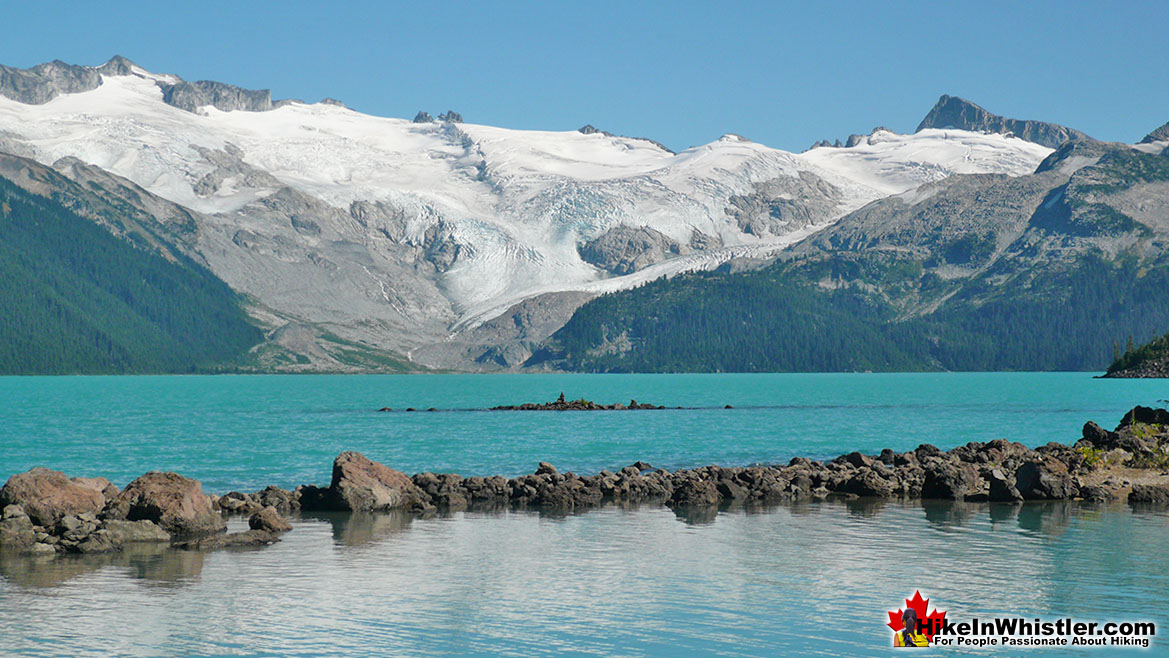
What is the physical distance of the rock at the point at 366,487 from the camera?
55.7 m

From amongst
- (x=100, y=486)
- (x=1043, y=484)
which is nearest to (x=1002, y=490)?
(x=1043, y=484)

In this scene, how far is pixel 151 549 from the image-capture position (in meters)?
42.9

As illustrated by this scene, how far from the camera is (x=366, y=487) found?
185ft

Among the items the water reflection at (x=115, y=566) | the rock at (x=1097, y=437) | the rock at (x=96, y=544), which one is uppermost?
the rock at (x=1097, y=437)

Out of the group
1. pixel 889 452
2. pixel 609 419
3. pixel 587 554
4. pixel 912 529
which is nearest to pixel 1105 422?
pixel 889 452

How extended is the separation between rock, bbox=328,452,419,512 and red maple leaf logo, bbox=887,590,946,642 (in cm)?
3013

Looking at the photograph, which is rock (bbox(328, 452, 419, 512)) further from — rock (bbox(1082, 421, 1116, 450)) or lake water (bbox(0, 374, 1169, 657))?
rock (bbox(1082, 421, 1116, 450))

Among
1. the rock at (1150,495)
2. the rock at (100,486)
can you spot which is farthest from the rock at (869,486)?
the rock at (100,486)

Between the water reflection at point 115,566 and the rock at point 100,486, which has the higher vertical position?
the rock at point 100,486

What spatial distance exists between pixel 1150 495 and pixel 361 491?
1534 inches

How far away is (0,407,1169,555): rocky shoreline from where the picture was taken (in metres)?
45.0

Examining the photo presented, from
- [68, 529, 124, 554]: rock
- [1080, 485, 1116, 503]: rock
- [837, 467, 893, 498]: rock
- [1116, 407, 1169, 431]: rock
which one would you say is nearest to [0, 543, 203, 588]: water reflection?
[68, 529, 124, 554]: rock

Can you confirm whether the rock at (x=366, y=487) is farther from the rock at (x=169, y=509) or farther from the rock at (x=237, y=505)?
the rock at (x=169, y=509)

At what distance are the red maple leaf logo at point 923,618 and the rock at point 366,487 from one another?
30.1 meters
